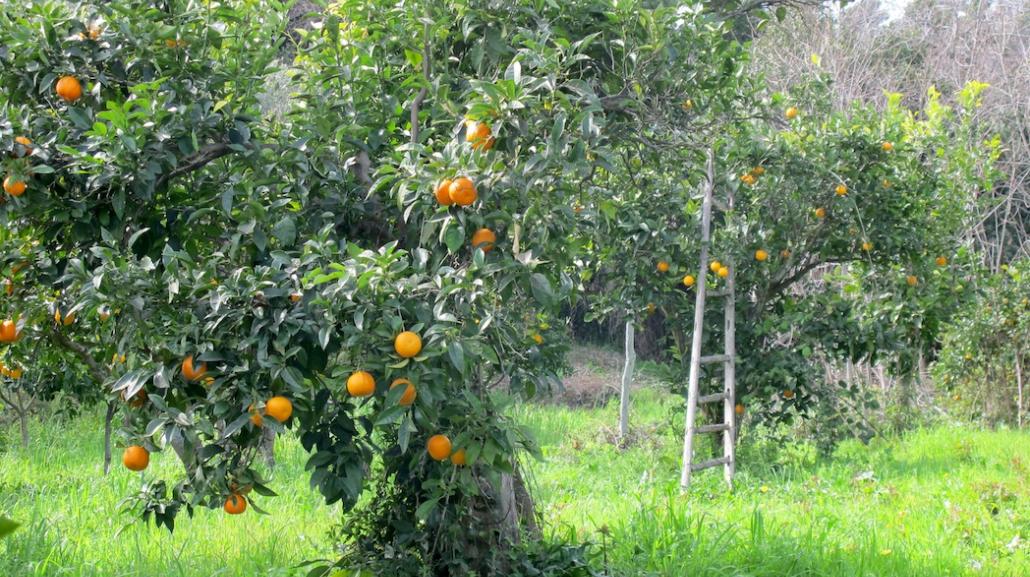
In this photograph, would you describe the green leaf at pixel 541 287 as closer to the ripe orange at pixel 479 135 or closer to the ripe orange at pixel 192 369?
the ripe orange at pixel 479 135

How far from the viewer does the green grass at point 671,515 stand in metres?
3.90

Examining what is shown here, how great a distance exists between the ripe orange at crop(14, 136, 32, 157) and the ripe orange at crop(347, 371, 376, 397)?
125 centimetres

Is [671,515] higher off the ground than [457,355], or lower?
lower

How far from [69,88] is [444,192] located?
4.08ft

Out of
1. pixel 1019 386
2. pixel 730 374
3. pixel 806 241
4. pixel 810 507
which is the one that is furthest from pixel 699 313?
pixel 1019 386

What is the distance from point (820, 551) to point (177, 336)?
2.76 metres

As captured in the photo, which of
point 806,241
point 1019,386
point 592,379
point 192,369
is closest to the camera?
point 192,369

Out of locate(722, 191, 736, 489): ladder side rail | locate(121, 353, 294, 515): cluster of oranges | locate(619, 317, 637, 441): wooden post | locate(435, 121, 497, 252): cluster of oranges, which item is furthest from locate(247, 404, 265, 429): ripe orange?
locate(619, 317, 637, 441): wooden post

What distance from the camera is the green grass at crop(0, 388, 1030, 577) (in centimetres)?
390

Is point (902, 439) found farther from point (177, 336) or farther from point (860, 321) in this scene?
point (177, 336)

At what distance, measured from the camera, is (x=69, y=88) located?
2.88 meters

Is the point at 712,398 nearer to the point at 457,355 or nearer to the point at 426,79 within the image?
the point at 426,79

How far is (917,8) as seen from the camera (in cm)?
1518

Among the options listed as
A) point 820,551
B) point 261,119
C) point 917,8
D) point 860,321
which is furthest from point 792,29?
point 261,119
